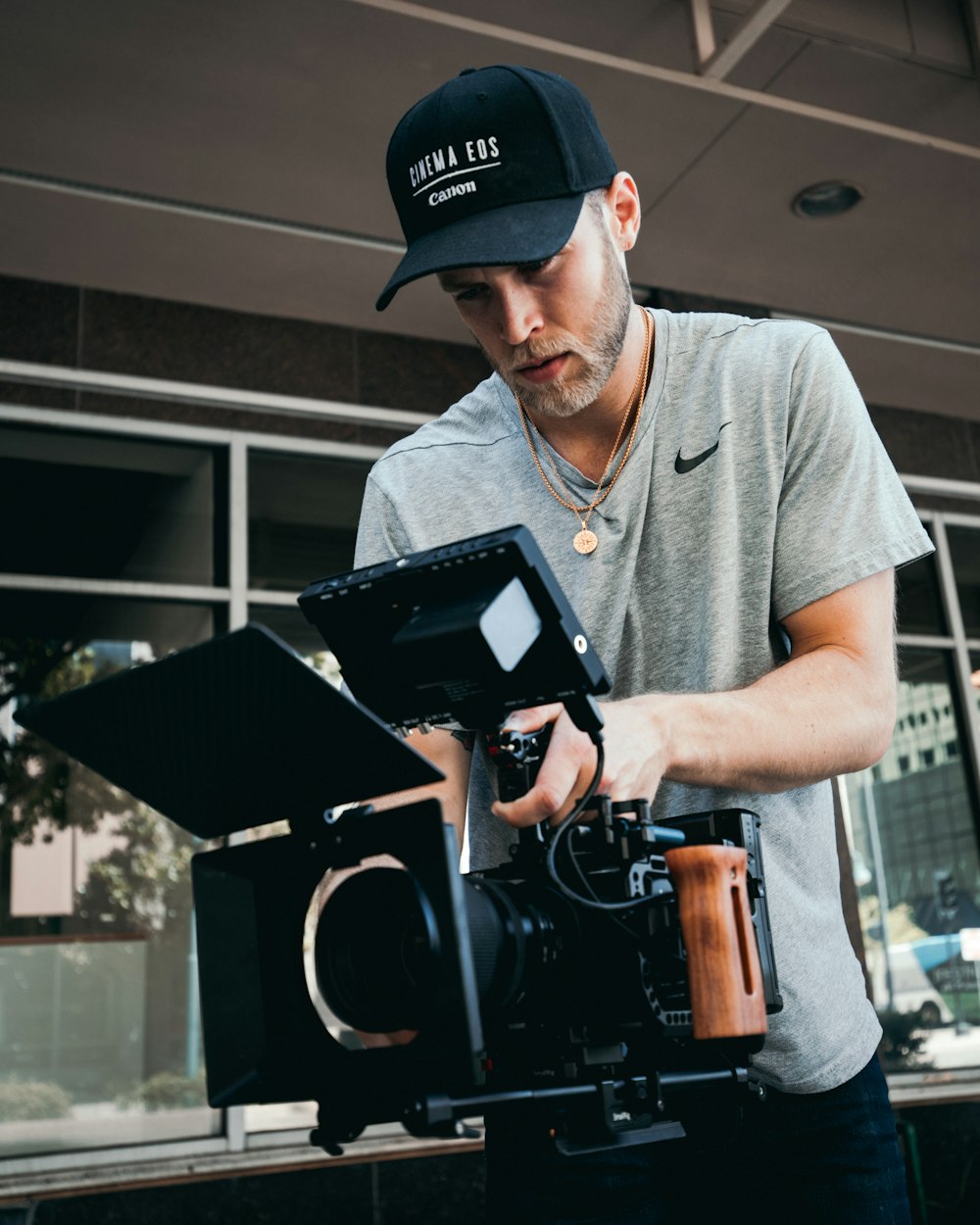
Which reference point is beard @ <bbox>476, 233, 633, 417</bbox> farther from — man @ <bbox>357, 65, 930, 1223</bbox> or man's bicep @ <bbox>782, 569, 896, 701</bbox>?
man's bicep @ <bbox>782, 569, 896, 701</bbox>

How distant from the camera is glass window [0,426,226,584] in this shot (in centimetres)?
471

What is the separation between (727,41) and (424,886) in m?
3.34

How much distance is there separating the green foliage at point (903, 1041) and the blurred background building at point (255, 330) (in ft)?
0.05

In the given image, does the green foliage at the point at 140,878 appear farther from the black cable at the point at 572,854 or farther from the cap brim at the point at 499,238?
the black cable at the point at 572,854

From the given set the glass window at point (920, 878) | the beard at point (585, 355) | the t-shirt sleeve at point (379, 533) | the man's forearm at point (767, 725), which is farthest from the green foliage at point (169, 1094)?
the man's forearm at point (767, 725)

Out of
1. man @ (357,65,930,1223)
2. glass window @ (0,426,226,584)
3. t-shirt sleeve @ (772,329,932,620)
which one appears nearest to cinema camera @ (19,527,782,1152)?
man @ (357,65,930,1223)

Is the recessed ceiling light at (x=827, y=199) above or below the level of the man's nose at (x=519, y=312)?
above

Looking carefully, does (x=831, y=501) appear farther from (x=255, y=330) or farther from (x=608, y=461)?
(x=255, y=330)

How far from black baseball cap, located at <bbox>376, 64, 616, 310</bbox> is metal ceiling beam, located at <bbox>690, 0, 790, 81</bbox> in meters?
2.29

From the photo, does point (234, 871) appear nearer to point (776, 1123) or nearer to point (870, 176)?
point (776, 1123)

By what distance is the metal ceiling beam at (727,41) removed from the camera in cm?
348

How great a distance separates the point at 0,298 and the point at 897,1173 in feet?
14.4

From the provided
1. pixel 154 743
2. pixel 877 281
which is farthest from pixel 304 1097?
pixel 877 281

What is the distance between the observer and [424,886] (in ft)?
3.02
